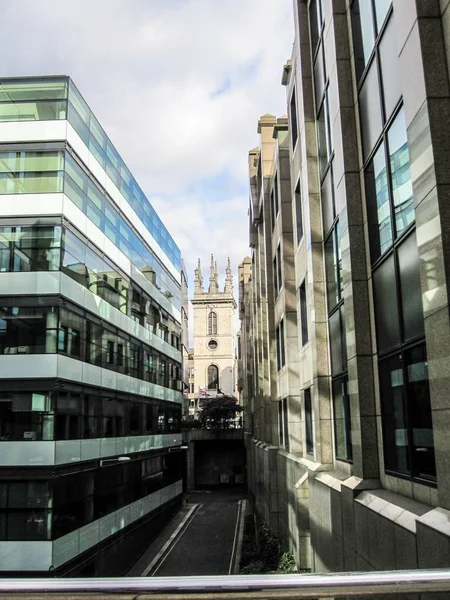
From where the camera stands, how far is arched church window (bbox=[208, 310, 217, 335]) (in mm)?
120750

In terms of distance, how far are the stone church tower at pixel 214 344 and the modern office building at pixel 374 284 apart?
100431 millimetres

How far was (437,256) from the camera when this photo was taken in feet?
22.2

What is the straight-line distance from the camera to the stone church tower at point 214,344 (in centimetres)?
11938

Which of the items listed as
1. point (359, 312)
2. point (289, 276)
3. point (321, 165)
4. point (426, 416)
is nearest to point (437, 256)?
point (426, 416)

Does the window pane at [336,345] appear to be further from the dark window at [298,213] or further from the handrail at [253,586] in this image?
the handrail at [253,586]

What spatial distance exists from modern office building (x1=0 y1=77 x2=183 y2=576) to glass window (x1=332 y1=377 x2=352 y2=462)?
10989 mm

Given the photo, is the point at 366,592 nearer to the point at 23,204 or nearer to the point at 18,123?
the point at 23,204

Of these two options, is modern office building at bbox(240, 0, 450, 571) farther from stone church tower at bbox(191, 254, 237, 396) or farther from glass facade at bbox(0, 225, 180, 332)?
stone church tower at bbox(191, 254, 237, 396)

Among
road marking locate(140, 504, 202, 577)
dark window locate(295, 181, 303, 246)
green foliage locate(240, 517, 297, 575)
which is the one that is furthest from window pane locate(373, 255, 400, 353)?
road marking locate(140, 504, 202, 577)

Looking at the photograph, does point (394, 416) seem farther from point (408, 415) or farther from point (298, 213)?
point (298, 213)

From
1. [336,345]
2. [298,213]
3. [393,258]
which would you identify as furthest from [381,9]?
[298,213]

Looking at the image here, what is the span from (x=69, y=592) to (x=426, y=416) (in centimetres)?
593

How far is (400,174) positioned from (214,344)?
112 metres

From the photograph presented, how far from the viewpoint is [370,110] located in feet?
34.8
